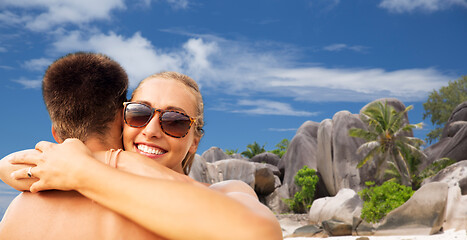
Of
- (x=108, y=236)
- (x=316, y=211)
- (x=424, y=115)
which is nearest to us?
(x=108, y=236)

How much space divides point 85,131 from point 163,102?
57 cm

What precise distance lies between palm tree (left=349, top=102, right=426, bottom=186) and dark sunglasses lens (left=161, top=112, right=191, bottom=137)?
30.0m

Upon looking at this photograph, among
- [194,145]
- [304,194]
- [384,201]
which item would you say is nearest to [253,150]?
[304,194]

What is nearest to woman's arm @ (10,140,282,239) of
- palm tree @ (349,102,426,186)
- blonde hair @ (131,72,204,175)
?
blonde hair @ (131,72,204,175)

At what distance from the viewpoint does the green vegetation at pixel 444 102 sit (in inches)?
1714

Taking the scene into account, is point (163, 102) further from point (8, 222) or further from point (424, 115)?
point (424, 115)

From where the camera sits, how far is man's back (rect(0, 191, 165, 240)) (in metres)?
1.49

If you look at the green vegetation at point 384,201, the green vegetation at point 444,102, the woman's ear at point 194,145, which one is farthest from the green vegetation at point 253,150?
the woman's ear at point 194,145

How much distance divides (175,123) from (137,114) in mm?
182

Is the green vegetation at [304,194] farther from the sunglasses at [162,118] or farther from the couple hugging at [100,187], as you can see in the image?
the couple hugging at [100,187]

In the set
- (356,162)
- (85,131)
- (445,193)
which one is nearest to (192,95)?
(85,131)

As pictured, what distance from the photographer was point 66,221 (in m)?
1.51

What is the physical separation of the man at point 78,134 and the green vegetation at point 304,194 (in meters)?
32.8

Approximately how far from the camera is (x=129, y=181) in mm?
1424
